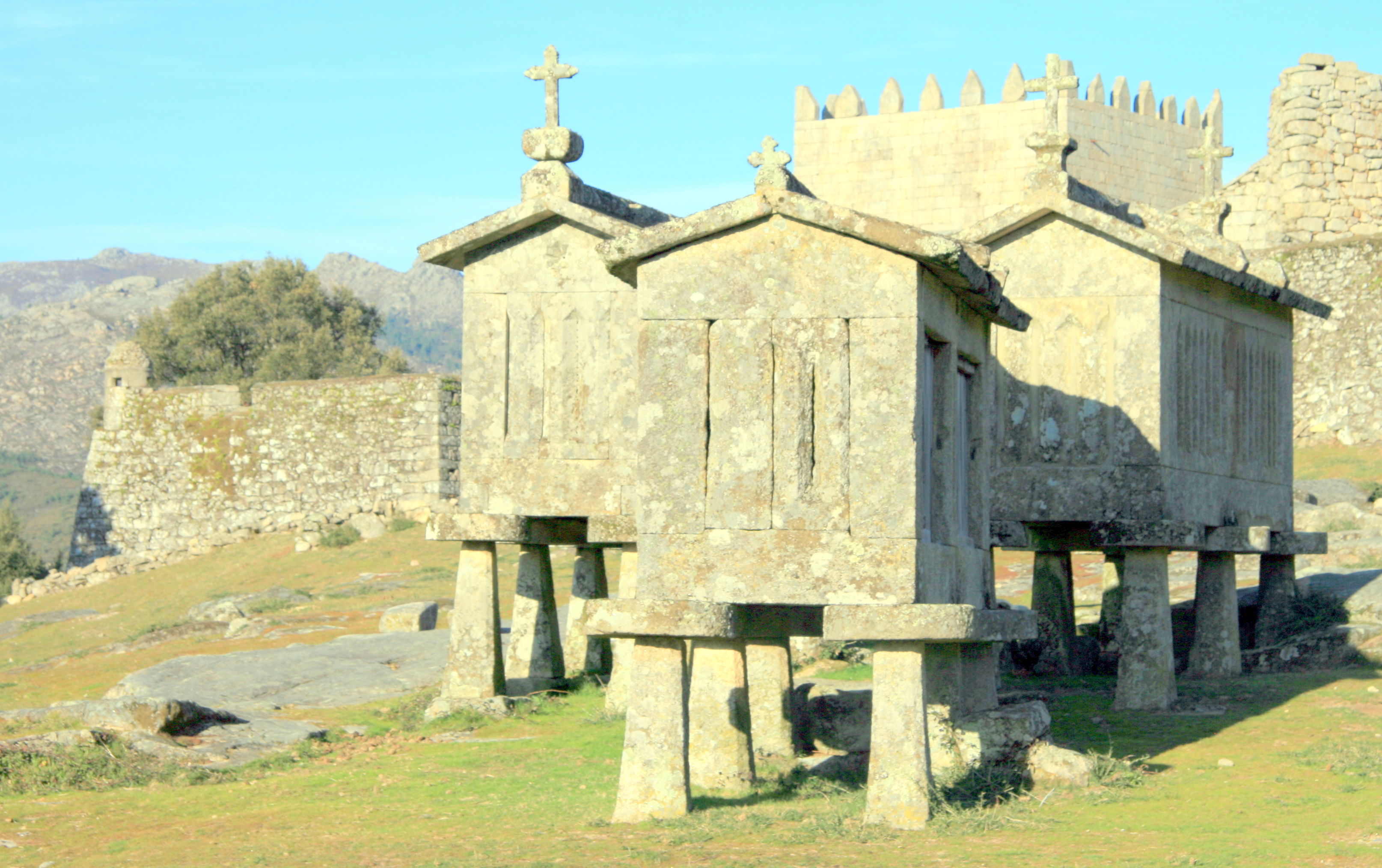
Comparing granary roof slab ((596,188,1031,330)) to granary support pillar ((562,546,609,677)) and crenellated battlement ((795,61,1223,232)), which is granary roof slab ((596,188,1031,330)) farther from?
crenellated battlement ((795,61,1223,232))

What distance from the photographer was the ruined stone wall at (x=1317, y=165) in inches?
1388

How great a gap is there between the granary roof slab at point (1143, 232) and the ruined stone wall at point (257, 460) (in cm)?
2017

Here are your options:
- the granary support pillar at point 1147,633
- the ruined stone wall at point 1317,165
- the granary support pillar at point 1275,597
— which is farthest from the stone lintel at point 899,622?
the ruined stone wall at point 1317,165

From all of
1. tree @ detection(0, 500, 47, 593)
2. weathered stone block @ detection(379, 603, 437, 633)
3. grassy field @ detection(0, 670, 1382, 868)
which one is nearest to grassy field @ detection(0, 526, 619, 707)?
weathered stone block @ detection(379, 603, 437, 633)

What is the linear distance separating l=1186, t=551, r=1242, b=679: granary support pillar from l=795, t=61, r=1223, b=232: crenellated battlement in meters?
27.3

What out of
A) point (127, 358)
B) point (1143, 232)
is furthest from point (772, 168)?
point (127, 358)

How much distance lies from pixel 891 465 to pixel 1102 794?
119 inches

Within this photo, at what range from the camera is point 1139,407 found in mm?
14156

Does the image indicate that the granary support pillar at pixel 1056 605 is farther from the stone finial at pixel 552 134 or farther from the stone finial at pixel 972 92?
the stone finial at pixel 972 92

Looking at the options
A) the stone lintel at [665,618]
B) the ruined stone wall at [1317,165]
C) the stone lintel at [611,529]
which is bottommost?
the stone lintel at [665,618]

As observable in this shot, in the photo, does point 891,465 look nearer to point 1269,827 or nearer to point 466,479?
point 1269,827

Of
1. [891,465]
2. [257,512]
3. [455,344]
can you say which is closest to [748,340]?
[891,465]

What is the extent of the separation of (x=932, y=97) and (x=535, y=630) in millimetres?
30850

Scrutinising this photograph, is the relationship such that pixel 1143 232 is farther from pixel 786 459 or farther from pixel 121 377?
pixel 121 377
